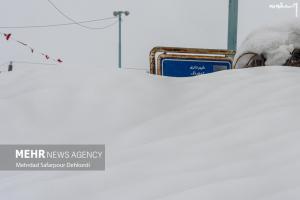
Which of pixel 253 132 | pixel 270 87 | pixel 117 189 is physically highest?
pixel 270 87

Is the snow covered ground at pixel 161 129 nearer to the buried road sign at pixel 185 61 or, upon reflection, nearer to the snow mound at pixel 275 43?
the snow mound at pixel 275 43

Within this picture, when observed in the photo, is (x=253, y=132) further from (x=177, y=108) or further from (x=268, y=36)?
(x=268, y=36)

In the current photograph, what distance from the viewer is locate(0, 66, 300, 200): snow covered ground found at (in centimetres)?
104

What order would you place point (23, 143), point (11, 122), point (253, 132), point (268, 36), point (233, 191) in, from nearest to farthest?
point (233, 191) → point (253, 132) → point (23, 143) → point (11, 122) → point (268, 36)

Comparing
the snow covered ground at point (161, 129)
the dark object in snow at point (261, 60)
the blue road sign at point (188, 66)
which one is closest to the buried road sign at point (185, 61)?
the blue road sign at point (188, 66)

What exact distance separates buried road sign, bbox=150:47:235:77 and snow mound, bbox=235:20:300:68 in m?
0.86

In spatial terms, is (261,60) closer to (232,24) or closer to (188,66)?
(188,66)

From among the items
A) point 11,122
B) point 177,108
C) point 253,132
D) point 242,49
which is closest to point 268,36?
point 242,49

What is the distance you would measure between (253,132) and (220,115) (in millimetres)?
223

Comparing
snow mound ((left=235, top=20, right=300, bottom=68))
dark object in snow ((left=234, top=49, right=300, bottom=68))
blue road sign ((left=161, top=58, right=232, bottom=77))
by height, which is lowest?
blue road sign ((left=161, top=58, right=232, bottom=77))

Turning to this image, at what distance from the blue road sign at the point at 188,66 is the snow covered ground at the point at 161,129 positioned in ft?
5.28

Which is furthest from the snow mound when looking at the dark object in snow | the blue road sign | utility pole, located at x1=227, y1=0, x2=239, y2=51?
utility pole, located at x1=227, y1=0, x2=239, y2=51

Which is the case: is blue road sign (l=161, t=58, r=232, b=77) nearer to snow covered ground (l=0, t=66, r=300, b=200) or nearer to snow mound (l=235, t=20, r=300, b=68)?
snow mound (l=235, t=20, r=300, b=68)

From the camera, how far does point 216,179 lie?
104 centimetres
